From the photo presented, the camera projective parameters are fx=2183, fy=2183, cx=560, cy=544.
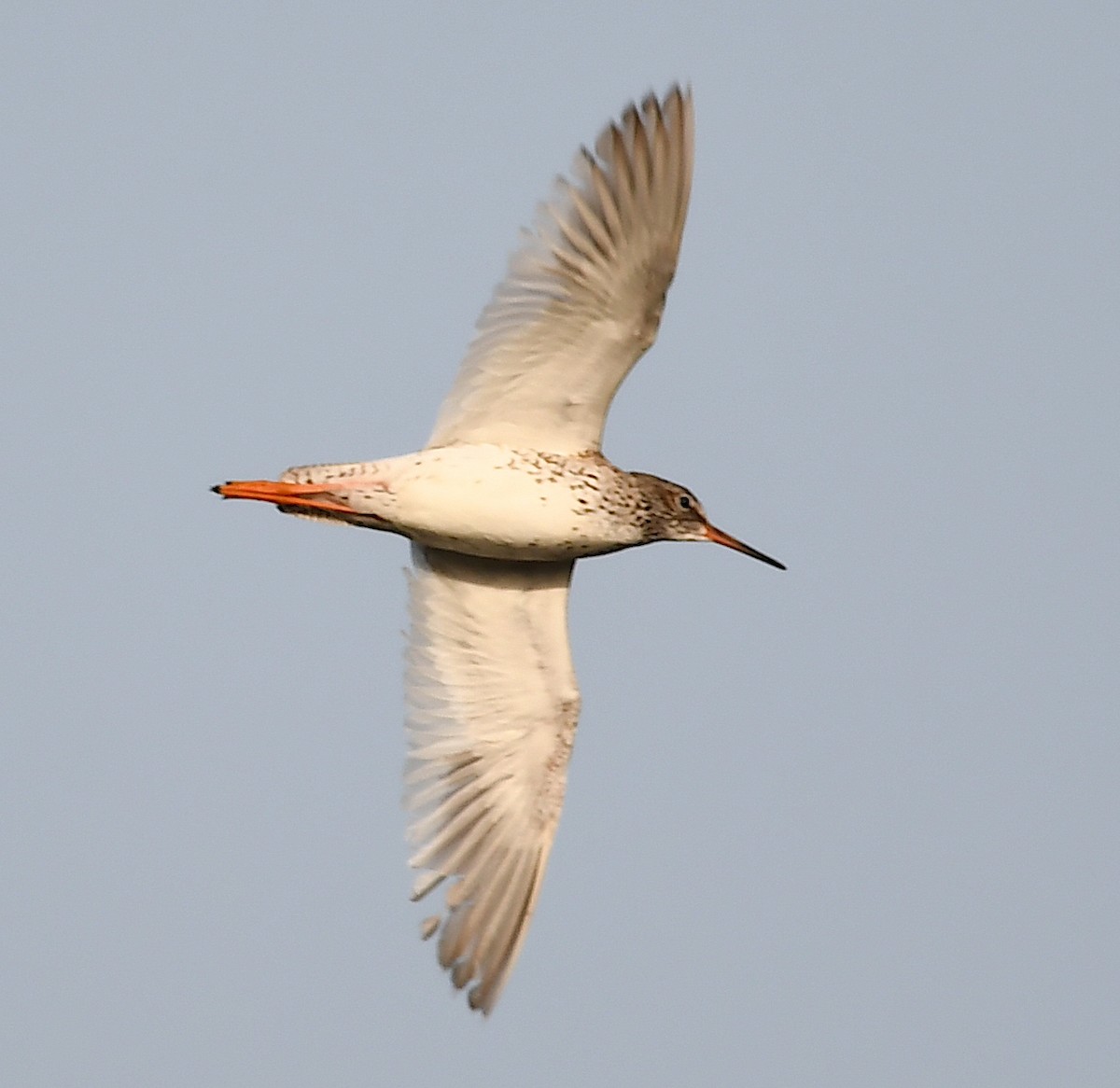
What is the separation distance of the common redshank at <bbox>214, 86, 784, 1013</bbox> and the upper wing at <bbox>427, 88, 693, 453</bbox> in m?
0.01

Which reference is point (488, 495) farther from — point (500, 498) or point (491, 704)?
point (491, 704)

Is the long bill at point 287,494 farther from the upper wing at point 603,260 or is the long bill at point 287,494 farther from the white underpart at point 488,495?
the upper wing at point 603,260

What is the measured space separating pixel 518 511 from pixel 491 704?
1788 millimetres

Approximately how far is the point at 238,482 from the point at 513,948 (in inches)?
141

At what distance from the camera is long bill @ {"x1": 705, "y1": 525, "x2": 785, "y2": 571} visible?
1510 centimetres

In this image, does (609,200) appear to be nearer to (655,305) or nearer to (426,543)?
(655,305)

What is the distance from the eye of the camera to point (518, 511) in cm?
1399

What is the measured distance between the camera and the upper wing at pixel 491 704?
14.9m

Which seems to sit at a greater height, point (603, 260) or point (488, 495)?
point (603, 260)

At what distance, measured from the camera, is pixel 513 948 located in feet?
47.4

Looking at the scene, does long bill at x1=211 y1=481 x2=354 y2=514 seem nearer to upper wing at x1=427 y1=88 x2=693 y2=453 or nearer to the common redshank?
the common redshank

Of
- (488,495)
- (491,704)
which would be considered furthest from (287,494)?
(491,704)

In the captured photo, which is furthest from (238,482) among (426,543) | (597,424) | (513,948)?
(513,948)

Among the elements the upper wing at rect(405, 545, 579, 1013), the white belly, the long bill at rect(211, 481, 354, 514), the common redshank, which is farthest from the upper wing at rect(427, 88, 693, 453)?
the upper wing at rect(405, 545, 579, 1013)
